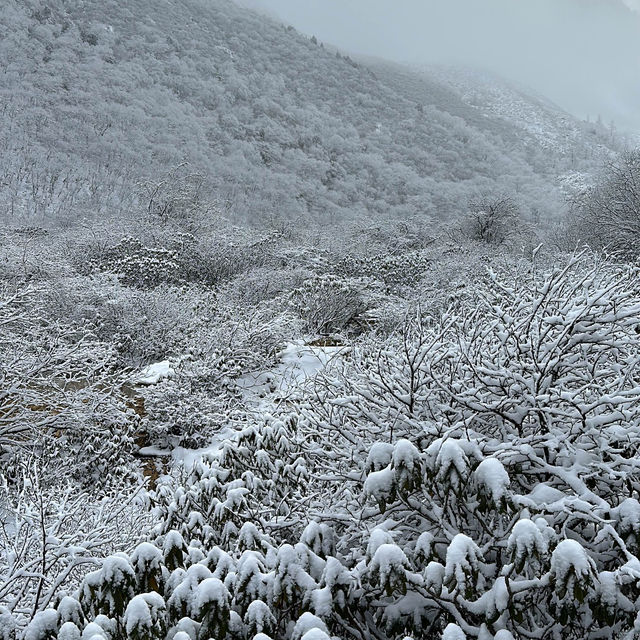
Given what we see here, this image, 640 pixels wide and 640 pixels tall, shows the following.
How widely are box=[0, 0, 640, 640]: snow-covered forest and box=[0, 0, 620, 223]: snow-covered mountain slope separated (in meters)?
0.72

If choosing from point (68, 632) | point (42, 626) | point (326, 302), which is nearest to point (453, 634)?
point (68, 632)

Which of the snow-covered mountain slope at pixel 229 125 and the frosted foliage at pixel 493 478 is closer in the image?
the frosted foliage at pixel 493 478

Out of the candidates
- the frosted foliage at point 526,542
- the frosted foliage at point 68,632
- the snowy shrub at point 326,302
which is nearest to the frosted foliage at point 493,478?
the frosted foliage at point 526,542

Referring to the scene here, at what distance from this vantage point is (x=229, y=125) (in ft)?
140

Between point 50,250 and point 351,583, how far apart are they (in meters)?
16.1

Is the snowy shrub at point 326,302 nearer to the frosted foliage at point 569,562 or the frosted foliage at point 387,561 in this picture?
the frosted foliage at point 387,561

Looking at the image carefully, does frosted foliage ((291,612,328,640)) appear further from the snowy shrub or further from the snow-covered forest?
the snowy shrub

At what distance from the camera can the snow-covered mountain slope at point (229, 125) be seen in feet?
109

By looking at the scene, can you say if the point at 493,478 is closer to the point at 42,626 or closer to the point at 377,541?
the point at 377,541

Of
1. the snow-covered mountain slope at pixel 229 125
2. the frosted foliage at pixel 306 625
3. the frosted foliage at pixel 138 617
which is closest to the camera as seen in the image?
the frosted foliage at pixel 138 617

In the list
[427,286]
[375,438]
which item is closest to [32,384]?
[375,438]

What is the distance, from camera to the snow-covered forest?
188 cm

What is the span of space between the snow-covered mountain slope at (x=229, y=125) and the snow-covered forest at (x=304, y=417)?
72cm

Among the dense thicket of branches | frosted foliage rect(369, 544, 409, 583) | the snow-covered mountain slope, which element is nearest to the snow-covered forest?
frosted foliage rect(369, 544, 409, 583)
